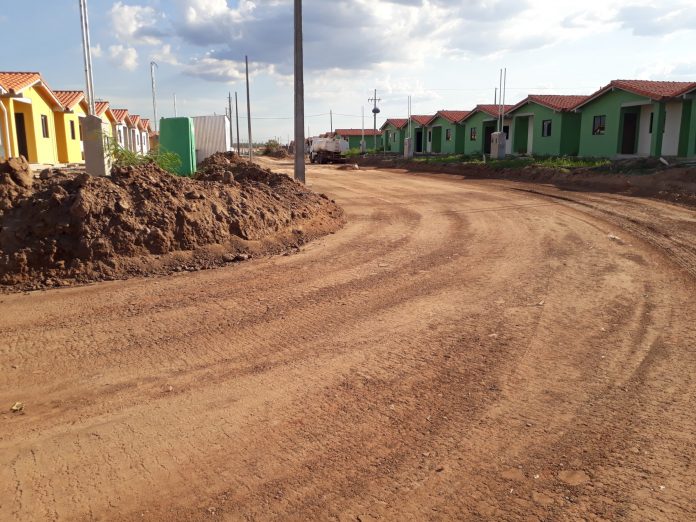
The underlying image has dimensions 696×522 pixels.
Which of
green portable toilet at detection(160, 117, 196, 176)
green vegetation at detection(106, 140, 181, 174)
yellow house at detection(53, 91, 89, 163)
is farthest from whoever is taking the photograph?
yellow house at detection(53, 91, 89, 163)

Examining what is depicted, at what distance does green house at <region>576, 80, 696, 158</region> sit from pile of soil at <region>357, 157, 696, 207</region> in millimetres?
4199

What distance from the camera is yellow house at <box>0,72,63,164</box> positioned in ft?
73.4

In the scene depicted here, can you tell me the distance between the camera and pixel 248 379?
4398mm

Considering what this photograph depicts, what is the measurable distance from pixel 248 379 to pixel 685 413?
3296 millimetres

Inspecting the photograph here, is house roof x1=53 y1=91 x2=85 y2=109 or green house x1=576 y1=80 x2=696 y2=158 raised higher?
house roof x1=53 y1=91 x2=85 y2=109

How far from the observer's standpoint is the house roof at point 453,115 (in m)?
48.3

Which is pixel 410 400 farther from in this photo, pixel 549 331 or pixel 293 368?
pixel 549 331

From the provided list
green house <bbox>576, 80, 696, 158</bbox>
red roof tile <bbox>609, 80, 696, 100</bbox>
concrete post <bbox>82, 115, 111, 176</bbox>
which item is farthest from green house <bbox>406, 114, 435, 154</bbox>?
concrete post <bbox>82, 115, 111, 176</bbox>

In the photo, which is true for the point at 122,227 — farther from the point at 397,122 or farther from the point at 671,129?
the point at 397,122

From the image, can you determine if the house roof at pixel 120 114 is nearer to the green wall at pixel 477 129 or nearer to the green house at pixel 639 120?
the green wall at pixel 477 129

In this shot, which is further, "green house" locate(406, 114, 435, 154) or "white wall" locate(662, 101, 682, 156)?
"green house" locate(406, 114, 435, 154)

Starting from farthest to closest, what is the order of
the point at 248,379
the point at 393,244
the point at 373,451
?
the point at 393,244 < the point at 248,379 < the point at 373,451

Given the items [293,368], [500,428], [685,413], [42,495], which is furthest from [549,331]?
[42,495]

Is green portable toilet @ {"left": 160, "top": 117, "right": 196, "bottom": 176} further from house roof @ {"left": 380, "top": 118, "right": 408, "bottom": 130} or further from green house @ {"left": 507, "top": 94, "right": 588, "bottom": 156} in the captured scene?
house roof @ {"left": 380, "top": 118, "right": 408, "bottom": 130}
